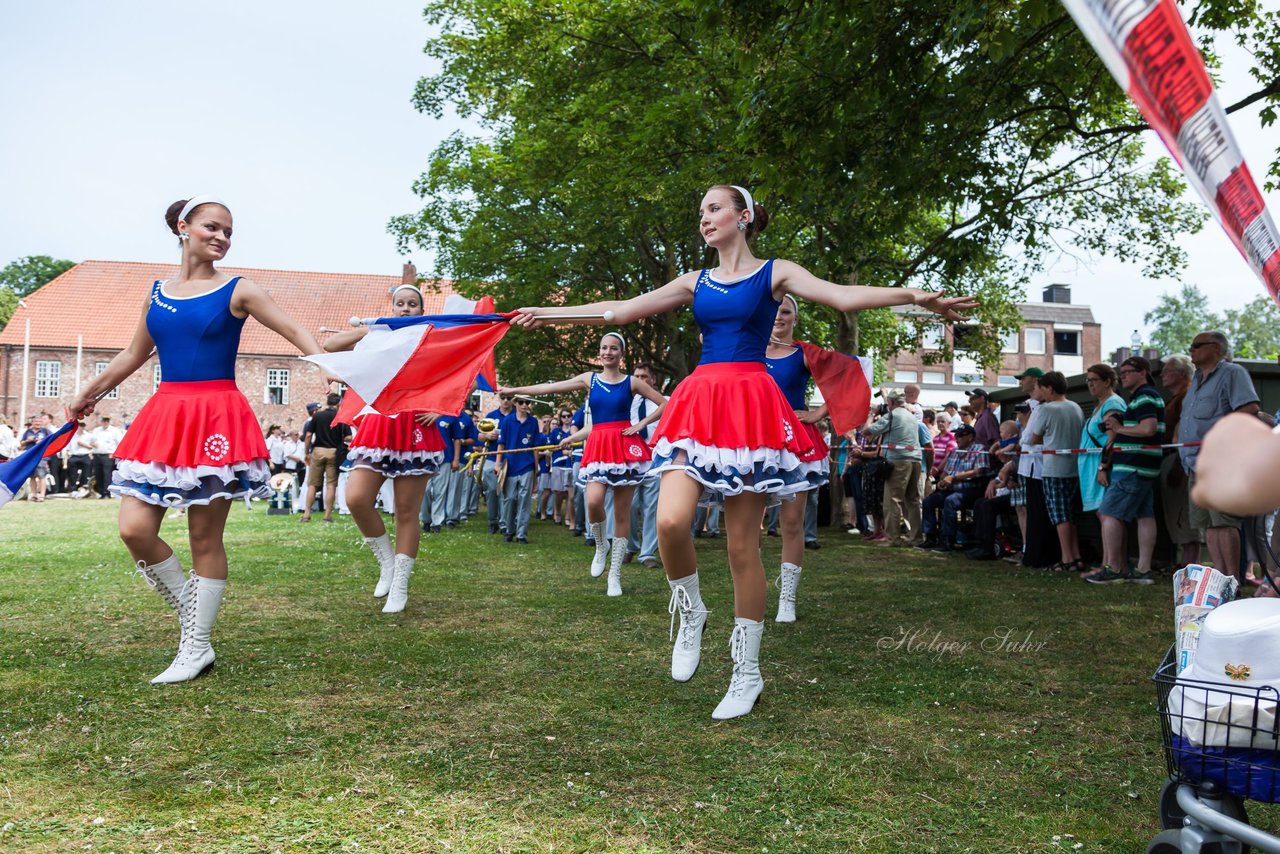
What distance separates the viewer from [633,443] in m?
9.85

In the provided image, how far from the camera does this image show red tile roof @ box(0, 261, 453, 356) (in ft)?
190

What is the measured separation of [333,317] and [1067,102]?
55.2m

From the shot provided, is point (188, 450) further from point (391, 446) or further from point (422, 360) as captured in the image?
point (391, 446)

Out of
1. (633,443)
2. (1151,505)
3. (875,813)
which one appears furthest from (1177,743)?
(1151,505)

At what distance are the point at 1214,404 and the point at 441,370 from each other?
7.06 meters

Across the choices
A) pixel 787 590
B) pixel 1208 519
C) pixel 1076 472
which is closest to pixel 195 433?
pixel 787 590

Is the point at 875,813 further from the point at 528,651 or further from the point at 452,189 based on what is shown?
the point at 452,189

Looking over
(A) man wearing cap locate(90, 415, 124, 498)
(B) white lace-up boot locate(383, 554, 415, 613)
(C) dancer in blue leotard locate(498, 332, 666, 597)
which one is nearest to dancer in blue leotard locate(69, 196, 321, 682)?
(B) white lace-up boot locate(383, 554, 415, 613)

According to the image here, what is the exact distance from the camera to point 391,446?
7.51 m

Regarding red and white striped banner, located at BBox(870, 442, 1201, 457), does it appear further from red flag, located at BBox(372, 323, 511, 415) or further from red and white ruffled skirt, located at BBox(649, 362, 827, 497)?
red flag, located at BBox(372, 323, 511, 415)

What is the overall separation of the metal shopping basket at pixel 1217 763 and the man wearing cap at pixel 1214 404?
6404 millimetres

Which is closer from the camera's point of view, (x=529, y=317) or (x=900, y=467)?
(x=529, y=317)

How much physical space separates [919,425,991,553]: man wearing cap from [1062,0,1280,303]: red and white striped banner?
12175mm

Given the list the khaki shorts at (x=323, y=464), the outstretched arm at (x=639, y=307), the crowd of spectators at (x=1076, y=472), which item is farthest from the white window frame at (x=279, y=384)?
the outstretched arm at (x=639, y=307)
